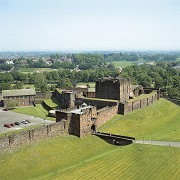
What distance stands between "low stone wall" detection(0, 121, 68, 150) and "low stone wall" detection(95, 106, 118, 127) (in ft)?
33.4

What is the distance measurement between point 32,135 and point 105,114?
23.0 m

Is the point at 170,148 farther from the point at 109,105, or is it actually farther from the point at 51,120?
the point at 51,120

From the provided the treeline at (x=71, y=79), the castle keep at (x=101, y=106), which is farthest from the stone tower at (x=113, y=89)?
the treeline at (x=71, y=79)

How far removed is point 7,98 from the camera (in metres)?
98.7

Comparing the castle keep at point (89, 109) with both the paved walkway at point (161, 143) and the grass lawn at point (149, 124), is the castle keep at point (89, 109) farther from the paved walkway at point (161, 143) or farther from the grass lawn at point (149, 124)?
the paved walkway at point (161, 143)

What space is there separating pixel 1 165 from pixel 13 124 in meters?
29.6

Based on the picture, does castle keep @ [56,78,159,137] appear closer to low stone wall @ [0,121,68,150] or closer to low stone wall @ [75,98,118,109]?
low stone wall @ [75,98,118,109]

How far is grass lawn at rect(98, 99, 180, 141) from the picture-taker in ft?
208

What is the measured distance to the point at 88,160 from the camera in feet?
157

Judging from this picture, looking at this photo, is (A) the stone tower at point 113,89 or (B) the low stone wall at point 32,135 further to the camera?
(A) the stone tower at point 113,89

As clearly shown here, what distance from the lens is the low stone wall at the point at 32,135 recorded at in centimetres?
4588

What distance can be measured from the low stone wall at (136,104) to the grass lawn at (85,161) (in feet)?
70.9

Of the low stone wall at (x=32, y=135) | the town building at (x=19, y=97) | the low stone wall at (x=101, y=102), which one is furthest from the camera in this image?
the town building at (x=19, y=97)

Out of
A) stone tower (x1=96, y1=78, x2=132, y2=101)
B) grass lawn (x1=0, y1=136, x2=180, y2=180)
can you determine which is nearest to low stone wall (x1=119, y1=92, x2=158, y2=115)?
stone tower (x1=96, y1=78, x2=132, y2=101)
